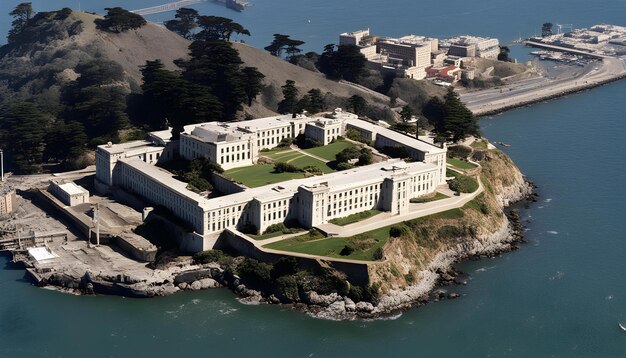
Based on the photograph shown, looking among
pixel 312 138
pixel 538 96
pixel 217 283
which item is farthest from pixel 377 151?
pixel 538 96

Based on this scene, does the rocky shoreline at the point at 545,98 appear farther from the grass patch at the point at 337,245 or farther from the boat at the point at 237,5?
the boat at the point at 237,5

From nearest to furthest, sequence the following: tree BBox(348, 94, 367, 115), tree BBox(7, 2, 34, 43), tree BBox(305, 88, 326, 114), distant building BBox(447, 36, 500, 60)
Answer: tree BBox(305, 88, 326, 114)
tree BBox(348, 94, 367, 115)
tree BBox(7, 2, 34, 43)
distant building BBox(447, 36, 500, 60)

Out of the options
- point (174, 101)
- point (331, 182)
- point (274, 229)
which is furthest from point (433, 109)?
point (274, 229)

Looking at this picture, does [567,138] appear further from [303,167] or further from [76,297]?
[76,297]

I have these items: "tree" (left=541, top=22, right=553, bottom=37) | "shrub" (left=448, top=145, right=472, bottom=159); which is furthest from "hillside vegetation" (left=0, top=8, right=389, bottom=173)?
"tree" (left=541, top=22, right=553, bottom=37)

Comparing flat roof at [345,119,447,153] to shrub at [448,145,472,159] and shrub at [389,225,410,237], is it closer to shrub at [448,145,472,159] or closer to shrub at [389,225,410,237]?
shrub at [448,145,472,159]
